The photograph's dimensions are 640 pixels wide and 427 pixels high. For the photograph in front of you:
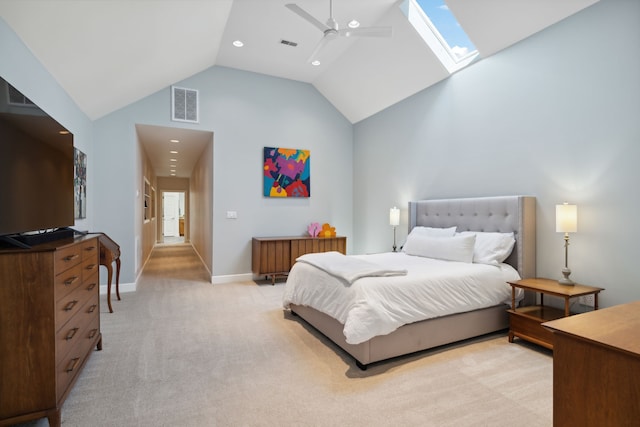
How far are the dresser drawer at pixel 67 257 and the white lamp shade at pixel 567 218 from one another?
12.7 feet

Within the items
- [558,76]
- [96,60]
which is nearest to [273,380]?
[96,60]

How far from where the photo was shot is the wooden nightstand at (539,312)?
2.67 metres

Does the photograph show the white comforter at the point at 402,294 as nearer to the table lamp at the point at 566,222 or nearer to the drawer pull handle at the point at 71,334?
the table lamp at the point at 566,222

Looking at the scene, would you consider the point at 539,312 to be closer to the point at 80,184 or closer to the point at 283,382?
the point at 283,382

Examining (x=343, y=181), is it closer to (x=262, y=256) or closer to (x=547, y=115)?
(x=262, y=256)

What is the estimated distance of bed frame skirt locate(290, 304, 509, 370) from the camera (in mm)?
2467

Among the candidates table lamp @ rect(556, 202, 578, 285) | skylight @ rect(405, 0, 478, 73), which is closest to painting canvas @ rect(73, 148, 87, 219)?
skylight @ rect(405, 0, 478, 73)

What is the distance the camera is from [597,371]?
3.66 ft

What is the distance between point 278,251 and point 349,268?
2662mm

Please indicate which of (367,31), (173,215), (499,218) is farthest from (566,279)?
(173,215)

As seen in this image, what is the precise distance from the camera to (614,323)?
1.25 m

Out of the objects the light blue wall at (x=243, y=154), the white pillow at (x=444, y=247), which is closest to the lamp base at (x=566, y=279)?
the white pillow at (x=444, y=247)

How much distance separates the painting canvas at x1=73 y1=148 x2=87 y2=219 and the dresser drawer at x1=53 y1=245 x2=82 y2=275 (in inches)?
77.6

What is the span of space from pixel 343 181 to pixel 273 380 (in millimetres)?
4673
